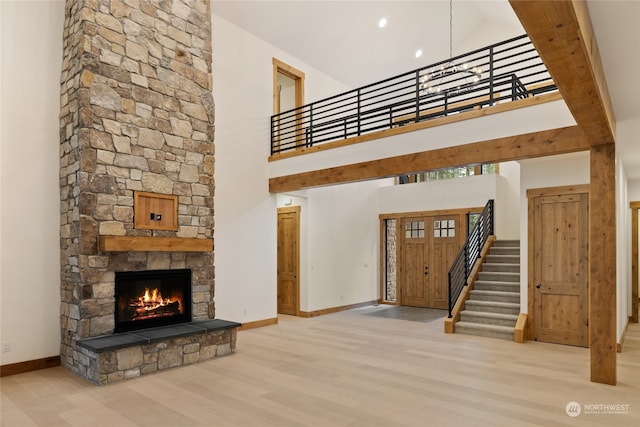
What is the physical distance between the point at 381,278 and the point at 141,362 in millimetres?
6953

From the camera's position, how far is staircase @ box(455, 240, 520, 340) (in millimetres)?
6763

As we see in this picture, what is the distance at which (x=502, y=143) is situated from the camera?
17.4 feet

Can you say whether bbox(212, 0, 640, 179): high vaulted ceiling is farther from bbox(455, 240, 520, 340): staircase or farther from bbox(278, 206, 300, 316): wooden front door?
bbox(278, 206, 300, 316): wooden front door

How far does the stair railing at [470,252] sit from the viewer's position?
7.92 m

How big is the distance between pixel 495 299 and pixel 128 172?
20.1ft

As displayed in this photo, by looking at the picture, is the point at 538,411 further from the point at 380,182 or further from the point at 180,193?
the point at 380,182

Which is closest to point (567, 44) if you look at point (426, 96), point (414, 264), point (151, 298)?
point (426, 96)

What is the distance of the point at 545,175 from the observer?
21.0ft

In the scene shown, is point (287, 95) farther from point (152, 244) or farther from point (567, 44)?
point (567, 44)

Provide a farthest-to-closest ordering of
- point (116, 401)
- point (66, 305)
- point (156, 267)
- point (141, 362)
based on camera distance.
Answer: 1. point (156, 267)
2. point (66, 305)
3. point (141, 362)
4. point (116, 401)

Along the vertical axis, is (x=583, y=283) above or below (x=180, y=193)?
below

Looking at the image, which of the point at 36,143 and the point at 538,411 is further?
the point at 36,143

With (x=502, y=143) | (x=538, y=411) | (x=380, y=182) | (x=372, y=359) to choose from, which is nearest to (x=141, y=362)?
(x=372, y=359)

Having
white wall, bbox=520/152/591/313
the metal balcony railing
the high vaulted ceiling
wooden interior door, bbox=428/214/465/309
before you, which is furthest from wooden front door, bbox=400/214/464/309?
the high vaulted ceiling
